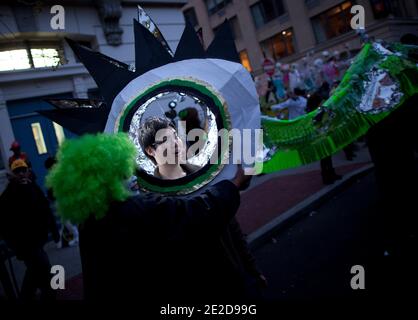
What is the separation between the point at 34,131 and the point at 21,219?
409 cm

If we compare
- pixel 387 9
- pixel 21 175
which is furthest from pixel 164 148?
pixel 387 9

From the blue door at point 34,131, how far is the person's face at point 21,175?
2.81 m

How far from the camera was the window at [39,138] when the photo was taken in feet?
23.8

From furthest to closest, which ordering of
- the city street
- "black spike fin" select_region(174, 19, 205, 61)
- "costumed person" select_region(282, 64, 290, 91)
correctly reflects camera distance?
"costumed person" select_region(282, 64, 290, 91) → the city street → "black spike fin" select_region(174, 19, 205, 61)

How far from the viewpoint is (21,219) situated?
3.77 m

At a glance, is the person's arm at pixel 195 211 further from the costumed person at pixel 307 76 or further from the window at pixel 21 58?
the costumed person at pixel 307 76

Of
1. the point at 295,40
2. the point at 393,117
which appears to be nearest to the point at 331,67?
the point at 295,40

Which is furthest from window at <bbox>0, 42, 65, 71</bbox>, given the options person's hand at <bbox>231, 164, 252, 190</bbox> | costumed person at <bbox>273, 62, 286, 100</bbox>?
costumed person at <bbox>273, 62, 286, 100</bbox>

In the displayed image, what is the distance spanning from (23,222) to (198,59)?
3351mm

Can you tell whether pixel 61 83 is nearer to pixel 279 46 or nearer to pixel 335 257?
pixel 335 257

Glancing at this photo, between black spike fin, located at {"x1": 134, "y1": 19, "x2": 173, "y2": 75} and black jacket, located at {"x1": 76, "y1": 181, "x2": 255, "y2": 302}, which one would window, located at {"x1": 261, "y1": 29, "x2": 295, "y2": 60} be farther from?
black jacket, located at {"x1": 76, "y1": 181, "x2": 255, "y2": 302}

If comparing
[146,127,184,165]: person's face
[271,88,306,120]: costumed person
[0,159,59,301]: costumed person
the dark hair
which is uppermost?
[271,88,306,120]: costumed person

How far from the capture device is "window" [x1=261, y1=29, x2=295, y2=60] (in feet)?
43.5

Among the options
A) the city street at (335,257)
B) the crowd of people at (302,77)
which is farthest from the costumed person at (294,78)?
the city street at (335,257)
